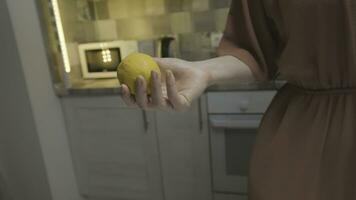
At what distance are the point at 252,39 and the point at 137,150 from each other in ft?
3.05

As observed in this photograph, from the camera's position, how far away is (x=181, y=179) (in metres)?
1.39

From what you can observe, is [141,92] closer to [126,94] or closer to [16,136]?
[126,94]

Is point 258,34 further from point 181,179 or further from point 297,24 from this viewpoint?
point 181,179

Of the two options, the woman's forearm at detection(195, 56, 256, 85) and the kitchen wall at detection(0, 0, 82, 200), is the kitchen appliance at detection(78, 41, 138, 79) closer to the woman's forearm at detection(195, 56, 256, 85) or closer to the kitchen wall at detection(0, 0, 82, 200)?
the kitchen wall at detection(0, 0, 82, 200)

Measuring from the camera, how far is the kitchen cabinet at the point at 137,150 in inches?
51.6

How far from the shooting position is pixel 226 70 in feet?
2.02

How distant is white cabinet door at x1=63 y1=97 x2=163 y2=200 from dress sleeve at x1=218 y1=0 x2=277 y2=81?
726 mm

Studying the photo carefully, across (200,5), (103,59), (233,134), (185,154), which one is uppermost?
(200,5)

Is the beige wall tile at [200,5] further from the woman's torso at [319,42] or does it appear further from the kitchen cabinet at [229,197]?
the woman's torso at [319,42]

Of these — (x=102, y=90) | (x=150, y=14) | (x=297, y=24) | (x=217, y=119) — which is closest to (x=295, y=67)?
(x=297, y=24)

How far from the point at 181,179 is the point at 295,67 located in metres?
0.95

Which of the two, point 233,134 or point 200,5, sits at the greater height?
point 200,5

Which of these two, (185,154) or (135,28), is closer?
(185,154)

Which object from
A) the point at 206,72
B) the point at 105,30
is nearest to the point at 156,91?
the point at 206,72
